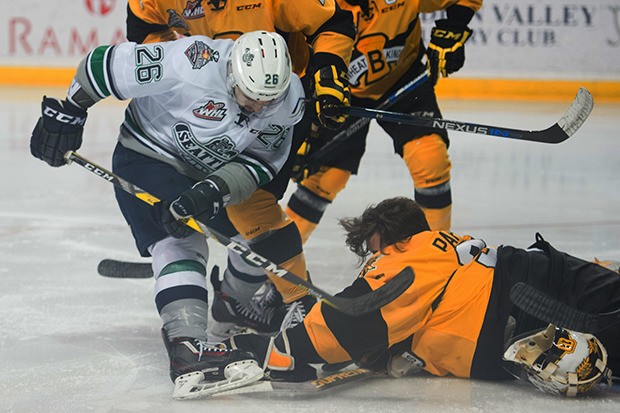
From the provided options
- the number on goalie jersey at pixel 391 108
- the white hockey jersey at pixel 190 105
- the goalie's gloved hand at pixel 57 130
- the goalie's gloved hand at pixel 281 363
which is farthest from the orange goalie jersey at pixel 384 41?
the goalie's gloved hand at pixel 281 363

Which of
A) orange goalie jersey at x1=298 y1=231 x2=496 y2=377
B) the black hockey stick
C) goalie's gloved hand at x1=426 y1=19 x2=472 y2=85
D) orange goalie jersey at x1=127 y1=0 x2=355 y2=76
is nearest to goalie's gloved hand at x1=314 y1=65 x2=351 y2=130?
orange goalie jersey at x1=127 y1=0 x2=355 y2=76

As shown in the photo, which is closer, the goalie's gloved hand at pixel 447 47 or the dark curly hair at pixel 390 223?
the dark curly hair at pixel 390 223

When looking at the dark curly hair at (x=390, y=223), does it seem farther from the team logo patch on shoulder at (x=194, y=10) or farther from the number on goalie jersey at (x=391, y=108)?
the number on goalie jersey at (x=391, y=108)

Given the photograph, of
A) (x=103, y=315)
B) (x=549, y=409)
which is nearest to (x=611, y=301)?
(x=549, y=409)

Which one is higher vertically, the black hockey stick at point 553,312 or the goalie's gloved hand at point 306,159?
the black hockey stick at point 553,312

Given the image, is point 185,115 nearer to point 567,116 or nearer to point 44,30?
point 567,116

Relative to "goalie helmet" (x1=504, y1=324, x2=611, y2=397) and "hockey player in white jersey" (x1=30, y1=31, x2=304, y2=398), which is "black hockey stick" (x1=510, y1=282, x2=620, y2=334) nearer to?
"goalie helmet" (x1=504, y1=324, x2=611, y2=397)

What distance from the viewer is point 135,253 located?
357 centimetres

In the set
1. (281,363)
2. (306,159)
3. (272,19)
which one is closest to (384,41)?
(306,159)

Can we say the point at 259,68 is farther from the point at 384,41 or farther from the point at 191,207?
the point at 384,41

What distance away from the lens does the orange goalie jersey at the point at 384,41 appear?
3.29 m

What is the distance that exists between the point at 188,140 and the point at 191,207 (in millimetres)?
264

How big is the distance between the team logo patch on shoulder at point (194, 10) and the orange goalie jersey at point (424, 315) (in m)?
0.94

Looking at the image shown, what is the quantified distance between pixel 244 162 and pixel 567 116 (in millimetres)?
1036
